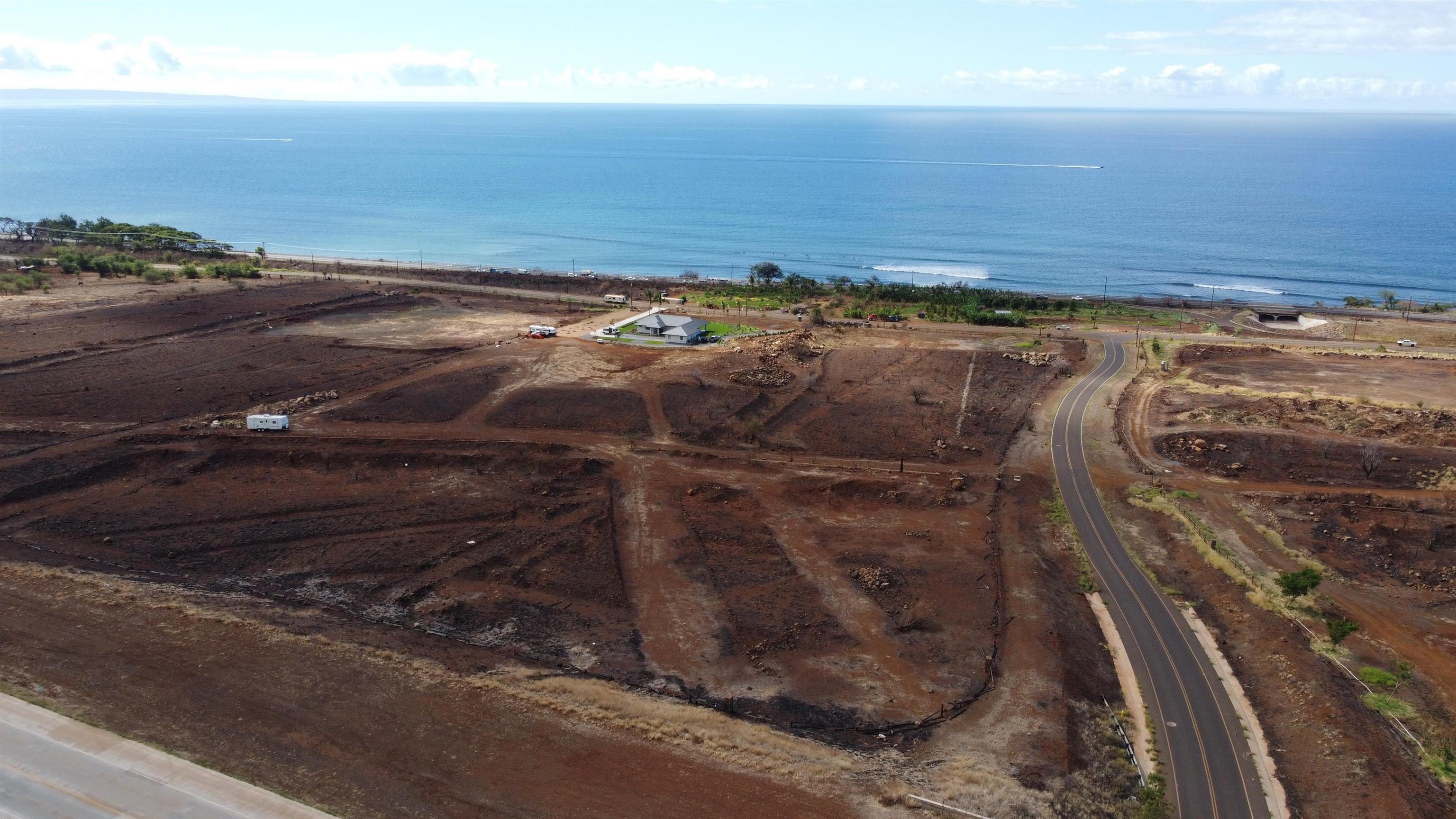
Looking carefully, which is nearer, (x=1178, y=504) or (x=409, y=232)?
(x=1178, y=504)

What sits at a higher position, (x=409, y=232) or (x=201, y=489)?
(x=409, y=232)

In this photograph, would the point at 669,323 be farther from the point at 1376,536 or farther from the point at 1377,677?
the point at 1377,677

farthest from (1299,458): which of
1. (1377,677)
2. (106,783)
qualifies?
(106,783)

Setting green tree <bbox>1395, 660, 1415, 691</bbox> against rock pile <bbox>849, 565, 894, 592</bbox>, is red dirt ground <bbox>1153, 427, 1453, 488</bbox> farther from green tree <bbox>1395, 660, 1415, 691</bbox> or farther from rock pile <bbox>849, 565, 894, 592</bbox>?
rock pile <bbox>849, 565, 894, 592</bbox>

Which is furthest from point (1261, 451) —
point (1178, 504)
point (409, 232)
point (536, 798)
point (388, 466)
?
point (409, 232)

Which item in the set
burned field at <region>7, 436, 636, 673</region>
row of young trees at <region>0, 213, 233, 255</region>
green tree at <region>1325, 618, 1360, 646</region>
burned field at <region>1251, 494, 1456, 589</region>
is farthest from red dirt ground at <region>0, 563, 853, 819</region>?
row of young trees at <region>0, 213, 233, 255</region>

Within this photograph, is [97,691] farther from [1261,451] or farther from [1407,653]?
[1261,451]

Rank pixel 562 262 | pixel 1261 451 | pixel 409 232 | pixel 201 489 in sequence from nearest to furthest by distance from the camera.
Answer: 1. pixel 201 489
2. pixel 1261 451
3. pixel 562 262
4. pixel 409 232
